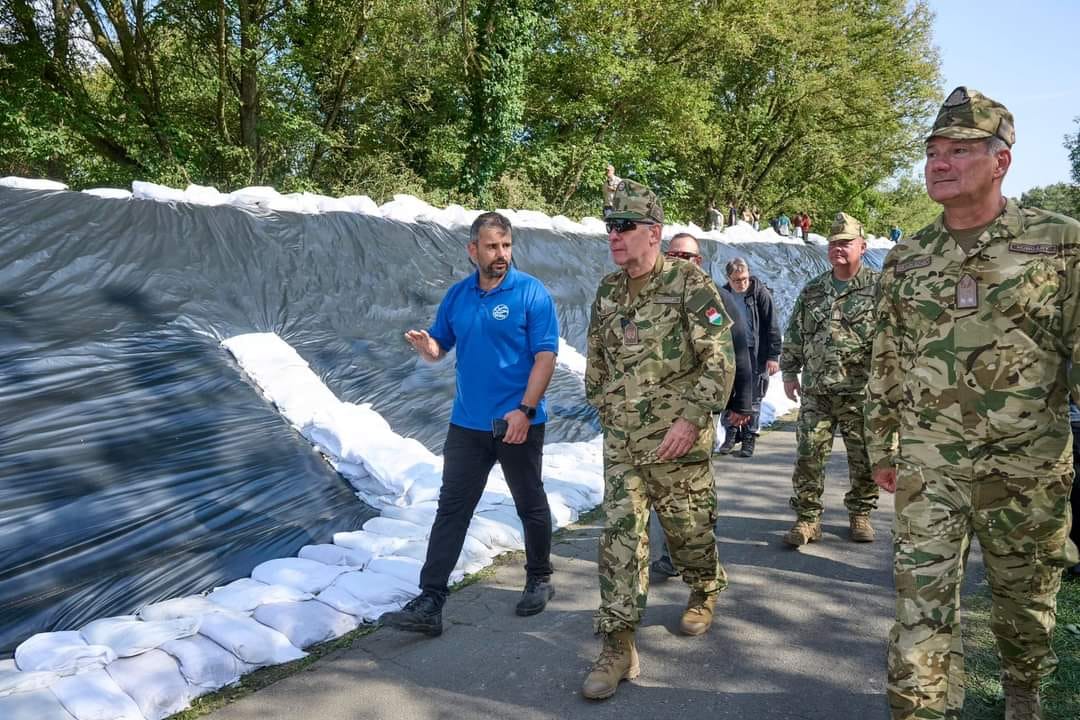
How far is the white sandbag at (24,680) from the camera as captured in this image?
3.08 m

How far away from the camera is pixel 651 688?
3309mm

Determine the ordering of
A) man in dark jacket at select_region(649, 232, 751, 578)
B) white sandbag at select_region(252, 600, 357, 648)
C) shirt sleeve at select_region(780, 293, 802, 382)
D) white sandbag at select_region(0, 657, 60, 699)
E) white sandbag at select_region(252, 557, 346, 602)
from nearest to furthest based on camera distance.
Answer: white sandbag at select_region(0, 657, 60, 699)
white sandbag at select_region(252, 600, 357, 648)
white sandbag at select_region(252, 557, 346, 602)
man in dark jacket at select_region(649, 232, 751, 578)
shirt sleeve at select_region(780, 293, 802, 382)

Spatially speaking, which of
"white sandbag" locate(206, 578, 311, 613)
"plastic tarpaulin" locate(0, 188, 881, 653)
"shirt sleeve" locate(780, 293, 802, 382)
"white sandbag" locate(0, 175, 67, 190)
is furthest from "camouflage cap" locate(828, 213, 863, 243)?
"white sandbag" locate(0, 175, 67, 190)

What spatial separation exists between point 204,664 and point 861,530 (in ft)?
12.2

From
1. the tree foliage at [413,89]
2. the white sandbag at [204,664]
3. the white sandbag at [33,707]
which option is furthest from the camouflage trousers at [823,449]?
the tree foliage at [413,89]

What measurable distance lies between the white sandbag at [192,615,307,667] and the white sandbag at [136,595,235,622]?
175mm

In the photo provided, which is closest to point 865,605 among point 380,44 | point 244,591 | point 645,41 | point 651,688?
point 651,688

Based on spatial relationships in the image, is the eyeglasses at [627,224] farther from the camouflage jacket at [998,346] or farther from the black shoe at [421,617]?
the black shoe at [421,617]

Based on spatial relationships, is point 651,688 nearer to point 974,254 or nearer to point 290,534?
point 974,254

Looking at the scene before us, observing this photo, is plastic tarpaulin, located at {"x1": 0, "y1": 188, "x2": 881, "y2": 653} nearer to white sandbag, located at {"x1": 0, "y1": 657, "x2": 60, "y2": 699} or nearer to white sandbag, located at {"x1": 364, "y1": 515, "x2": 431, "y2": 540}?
white sandbag, located at {"x1": 364, "y1": 515, "x2": 431, "y2": 540}

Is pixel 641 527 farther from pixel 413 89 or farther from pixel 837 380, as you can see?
pixel 413 89

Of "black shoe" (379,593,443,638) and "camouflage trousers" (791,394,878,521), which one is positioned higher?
"camouflage trousers" (791,394,878,521)

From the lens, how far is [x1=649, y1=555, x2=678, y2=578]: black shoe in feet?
14.9

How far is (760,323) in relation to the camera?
7.69m
